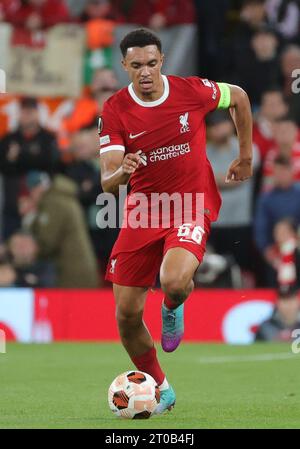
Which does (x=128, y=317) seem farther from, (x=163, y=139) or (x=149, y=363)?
(x=163, y=139)

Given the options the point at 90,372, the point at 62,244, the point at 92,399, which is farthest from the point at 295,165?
the point at 92,399

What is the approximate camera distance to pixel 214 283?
1478 centimetres

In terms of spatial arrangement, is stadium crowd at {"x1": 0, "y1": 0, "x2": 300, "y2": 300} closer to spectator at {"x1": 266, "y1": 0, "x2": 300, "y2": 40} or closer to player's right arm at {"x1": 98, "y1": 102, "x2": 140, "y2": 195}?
spectator at {"x1": 266, "y1": 0, "x2": 300, "y2": 40}

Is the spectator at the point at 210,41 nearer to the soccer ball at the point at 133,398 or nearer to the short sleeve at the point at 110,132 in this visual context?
the short sleeve at the point at 110,132

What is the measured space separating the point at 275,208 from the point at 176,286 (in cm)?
667

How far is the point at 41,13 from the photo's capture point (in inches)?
616

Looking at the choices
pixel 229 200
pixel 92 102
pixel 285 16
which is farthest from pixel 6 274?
pixel 285 16

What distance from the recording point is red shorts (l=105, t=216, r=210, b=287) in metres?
8.36

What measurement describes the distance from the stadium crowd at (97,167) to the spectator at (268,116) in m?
0.01
